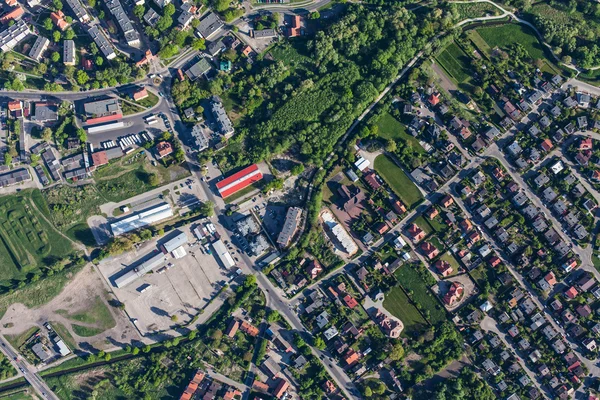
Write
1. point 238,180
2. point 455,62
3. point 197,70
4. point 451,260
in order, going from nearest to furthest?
point 451,260 → point 238,180 → point 197,70 → point 455,62

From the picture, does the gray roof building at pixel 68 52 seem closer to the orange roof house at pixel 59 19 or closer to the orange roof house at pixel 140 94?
the orange roof house at pixel 59 19

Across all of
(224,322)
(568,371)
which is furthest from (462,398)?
(224,322)

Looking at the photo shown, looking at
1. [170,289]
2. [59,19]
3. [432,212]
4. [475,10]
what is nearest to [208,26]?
[59,19]

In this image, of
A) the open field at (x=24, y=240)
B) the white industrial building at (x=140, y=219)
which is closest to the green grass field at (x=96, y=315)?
the open field at (x=24, y=240)

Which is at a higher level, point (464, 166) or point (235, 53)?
point (235, 53)

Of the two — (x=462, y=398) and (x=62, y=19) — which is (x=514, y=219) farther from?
(x=62, y=19)

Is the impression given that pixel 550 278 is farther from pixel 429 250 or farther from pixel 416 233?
pixel 416 233

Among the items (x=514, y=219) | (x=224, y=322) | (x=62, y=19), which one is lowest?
(x=514, y=219)
